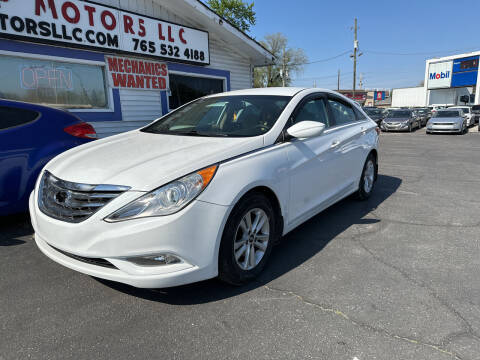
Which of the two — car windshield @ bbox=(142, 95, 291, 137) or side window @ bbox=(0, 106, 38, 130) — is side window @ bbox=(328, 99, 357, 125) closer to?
car windshield @ bbox=(142, 95, 291, 137)

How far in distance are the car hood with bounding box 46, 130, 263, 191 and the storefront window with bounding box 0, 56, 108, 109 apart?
4461 millimetres

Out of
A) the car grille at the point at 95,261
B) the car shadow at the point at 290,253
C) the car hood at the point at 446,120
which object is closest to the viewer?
the car grille at the point at 95,261

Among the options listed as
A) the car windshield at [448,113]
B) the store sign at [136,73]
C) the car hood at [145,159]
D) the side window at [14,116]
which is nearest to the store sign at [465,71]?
the car windshield at [448,113]

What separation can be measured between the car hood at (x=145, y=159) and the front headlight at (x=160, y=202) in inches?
2.1

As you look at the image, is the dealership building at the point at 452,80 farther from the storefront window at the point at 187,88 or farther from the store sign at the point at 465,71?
the storefront window at the point at 187,88

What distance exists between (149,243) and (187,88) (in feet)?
26.8

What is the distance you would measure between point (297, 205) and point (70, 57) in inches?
242

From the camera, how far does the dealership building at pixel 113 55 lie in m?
6.18

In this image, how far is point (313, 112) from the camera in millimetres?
3660

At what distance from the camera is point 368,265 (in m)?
3.04

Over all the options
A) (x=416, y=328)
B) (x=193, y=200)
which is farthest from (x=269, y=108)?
(x=416, y=328)

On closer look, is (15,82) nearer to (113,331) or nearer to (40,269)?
(40,269)

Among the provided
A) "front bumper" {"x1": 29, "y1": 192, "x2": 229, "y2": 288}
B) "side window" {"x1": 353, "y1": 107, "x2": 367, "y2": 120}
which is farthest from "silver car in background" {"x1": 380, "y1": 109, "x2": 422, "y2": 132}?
"front bumper" {"x1": 29, "y1": 192, "x2": 229, "y2": 288}

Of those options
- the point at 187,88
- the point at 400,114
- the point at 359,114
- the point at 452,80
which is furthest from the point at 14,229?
the point at 452,80
